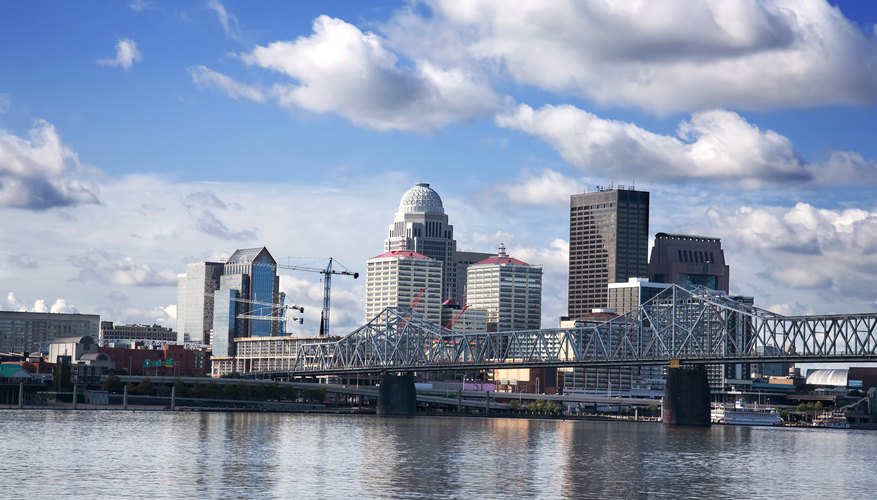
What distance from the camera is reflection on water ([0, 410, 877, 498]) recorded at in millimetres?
79875

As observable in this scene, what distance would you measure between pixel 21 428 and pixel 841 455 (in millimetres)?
76971

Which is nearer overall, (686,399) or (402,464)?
(402,464)

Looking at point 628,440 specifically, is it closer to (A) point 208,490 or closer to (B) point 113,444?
(B) point 113,444

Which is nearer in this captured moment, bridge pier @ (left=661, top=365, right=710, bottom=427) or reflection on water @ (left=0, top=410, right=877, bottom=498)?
reflection on water @ (left=0, top=410, right=877, bottom=498)

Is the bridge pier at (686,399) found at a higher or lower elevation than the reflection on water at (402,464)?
higher

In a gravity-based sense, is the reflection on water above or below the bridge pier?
below

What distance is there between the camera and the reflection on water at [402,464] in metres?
79.9

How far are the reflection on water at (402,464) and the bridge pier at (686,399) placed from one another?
114 feet

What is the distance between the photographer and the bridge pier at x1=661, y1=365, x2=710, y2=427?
19250cm

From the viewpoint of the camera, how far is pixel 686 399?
193625 millimetres

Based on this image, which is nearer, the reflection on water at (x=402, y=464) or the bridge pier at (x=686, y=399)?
the reflection on water at (x=402, y=464)

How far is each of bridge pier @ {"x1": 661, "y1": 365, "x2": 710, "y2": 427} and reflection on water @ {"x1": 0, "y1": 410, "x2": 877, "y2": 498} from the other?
34735 millimetres

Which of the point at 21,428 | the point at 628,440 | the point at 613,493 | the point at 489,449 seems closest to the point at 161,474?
the point at 613,493

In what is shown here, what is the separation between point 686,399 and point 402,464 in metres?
102
